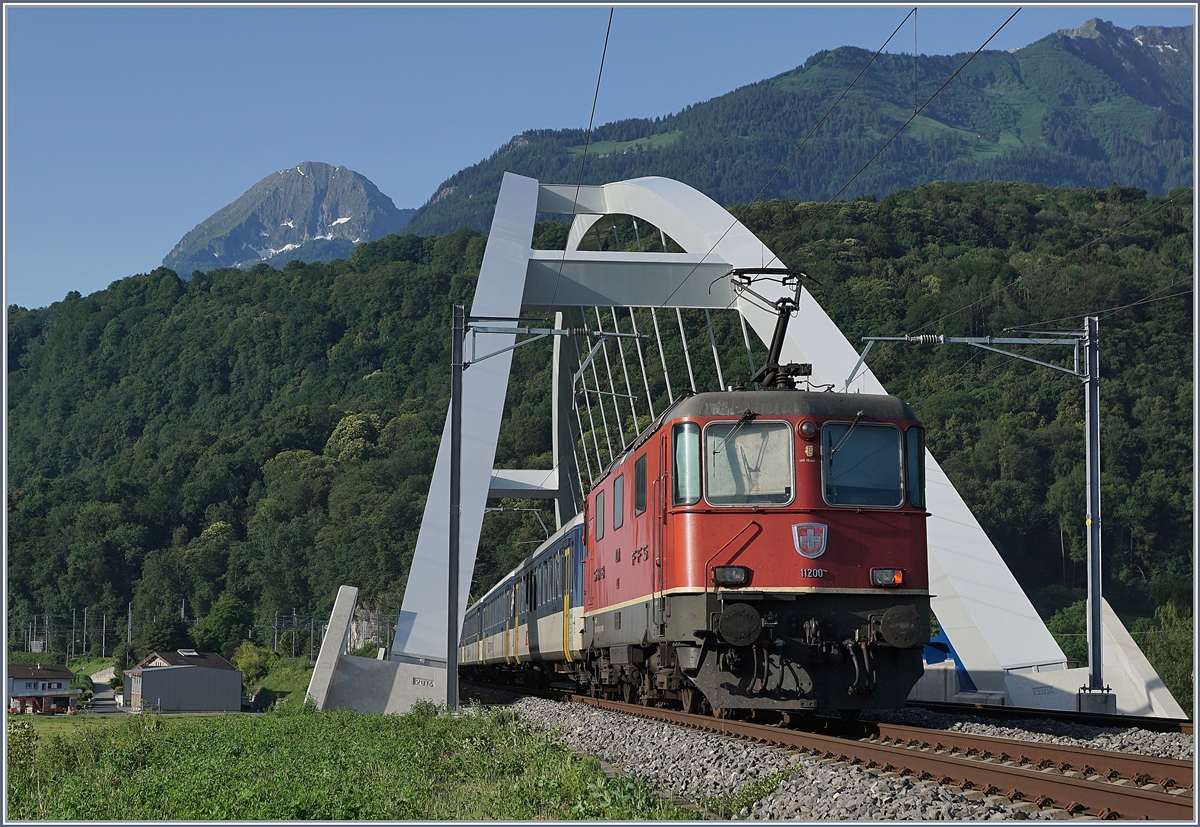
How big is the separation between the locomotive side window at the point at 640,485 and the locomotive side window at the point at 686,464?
1.14m

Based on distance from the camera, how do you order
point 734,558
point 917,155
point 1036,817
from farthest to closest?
point 917,155
point 734,558
point 1036,817

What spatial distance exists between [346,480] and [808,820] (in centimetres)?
8710

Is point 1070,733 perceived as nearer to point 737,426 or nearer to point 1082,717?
point 1082,717

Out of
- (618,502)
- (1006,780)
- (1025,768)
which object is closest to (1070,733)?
(1025,768)

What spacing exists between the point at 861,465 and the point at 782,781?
13.9ft

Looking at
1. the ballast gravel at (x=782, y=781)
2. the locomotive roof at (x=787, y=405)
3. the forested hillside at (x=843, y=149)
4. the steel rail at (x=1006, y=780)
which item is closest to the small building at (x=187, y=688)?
the ballast gravel at (x=782, y=781)

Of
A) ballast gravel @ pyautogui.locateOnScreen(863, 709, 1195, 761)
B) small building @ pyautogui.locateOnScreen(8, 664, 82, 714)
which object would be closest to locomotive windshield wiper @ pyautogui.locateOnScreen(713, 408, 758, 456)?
ballast gravel @ pyautogui.locateOnScreen(863, 709, 1195, 761)

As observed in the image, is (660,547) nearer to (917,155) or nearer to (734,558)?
(734,558)

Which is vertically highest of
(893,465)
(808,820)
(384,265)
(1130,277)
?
(384,265)

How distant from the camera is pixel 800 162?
177000mm

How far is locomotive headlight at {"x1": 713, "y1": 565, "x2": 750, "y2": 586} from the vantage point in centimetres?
1127

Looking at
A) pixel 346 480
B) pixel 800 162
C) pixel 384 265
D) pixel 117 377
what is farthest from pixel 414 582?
pixel 800 162

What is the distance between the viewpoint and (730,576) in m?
11.3

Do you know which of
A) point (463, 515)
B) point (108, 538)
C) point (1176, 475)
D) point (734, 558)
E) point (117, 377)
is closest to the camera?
point (734, 558)
